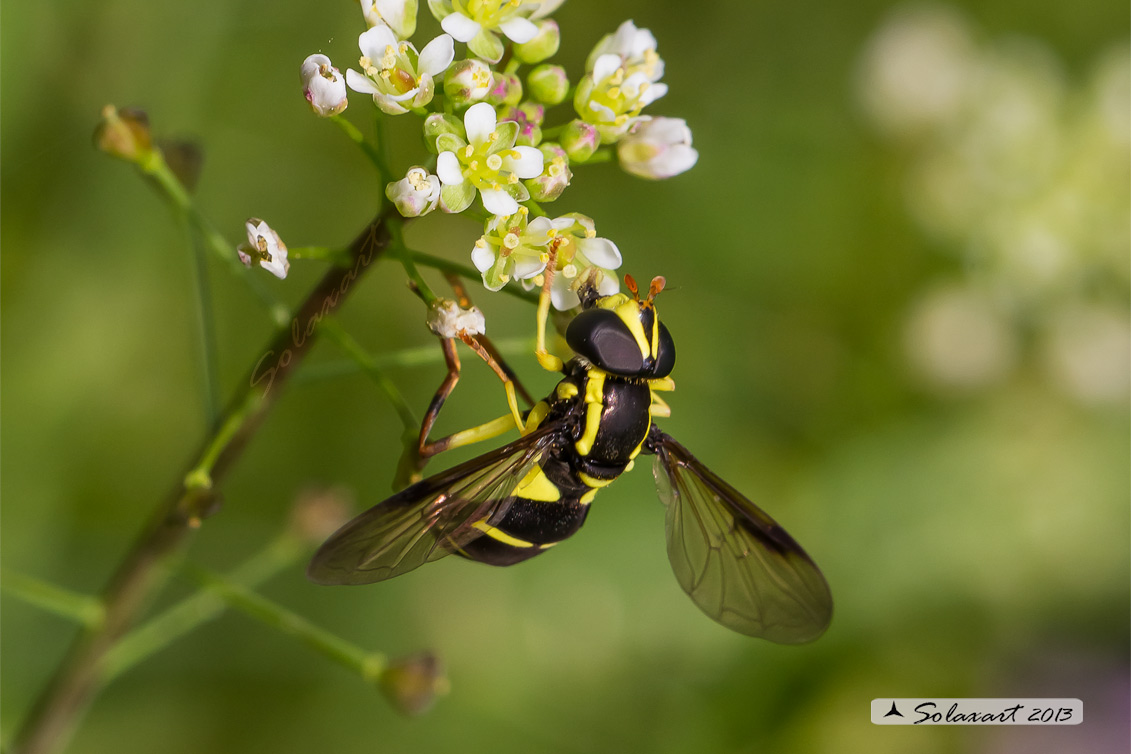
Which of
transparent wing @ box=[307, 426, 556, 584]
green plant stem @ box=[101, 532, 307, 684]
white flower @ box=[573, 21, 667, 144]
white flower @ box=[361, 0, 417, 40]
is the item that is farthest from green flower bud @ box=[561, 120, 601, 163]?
green plant stem @ box=[101, 532, 307, 684]

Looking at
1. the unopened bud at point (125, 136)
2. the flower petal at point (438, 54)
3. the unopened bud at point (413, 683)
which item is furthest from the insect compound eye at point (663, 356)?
the unopened bud at point (125, 136)

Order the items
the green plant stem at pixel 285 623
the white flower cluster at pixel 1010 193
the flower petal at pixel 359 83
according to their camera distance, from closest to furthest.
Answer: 1. the flower petal at pixel 359 83
2. the green plant stem at pixel 285 623
3. the white flower cluster at pixel 1010 193

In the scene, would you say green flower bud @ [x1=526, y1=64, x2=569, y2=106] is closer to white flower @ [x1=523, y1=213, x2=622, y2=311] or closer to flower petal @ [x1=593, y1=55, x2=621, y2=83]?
flower petal @ [x1=593, y1=55, x2=621, y2=83]

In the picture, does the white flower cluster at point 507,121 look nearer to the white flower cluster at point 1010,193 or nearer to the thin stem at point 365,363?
the thin stem at point 365,363

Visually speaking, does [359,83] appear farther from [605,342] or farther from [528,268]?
[605,342]

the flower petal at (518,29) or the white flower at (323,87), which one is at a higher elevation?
the flower petal at (518,29)

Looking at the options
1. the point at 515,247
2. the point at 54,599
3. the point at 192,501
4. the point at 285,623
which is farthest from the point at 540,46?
the point at 54,599
